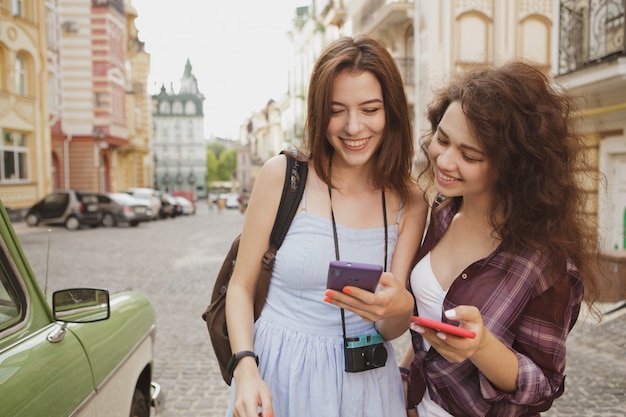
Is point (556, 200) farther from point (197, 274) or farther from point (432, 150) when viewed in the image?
point (197, 274)

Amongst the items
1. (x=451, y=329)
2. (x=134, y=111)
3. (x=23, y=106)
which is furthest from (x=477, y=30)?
(x=134, y=111)

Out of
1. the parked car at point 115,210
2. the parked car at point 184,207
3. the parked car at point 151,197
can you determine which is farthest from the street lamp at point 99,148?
the parked car at point 115,210

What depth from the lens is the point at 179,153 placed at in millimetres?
100125

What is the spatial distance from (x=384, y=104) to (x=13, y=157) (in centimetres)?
2433

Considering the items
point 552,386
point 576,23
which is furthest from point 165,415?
point 576,23

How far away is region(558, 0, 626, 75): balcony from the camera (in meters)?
8.81

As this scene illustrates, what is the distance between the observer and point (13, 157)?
75.4ft

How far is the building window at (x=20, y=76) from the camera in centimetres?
2259

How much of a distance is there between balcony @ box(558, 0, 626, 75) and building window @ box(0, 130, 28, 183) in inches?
806

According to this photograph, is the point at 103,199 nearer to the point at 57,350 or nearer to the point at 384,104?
the point at 57,350

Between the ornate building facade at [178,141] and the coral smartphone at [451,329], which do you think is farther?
the ornate building facade at [178,141]

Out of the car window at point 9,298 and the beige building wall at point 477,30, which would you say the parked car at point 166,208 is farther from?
the car window at point 9,298

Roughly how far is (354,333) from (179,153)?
101 m

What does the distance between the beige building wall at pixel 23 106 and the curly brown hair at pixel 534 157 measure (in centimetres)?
2325
